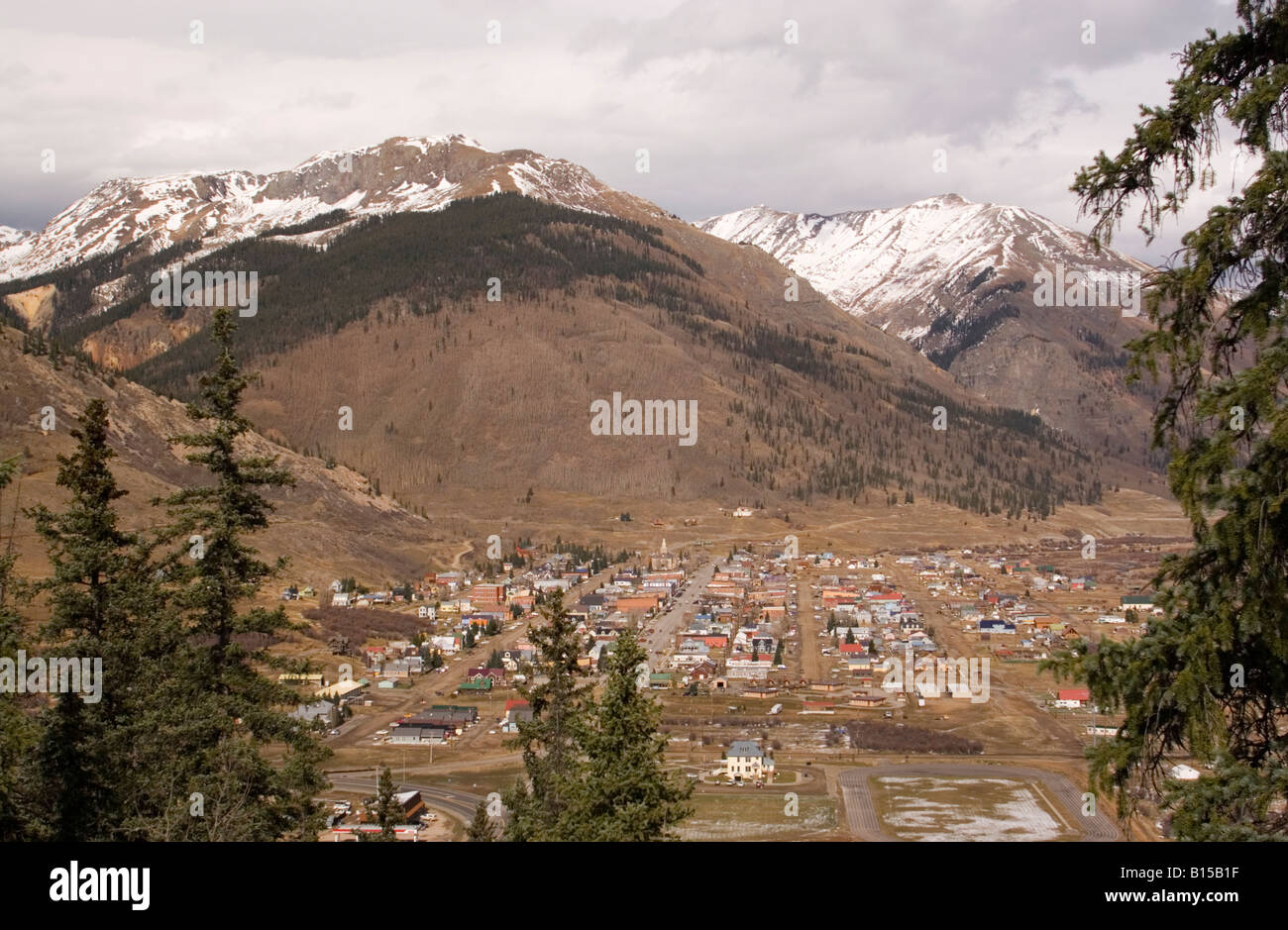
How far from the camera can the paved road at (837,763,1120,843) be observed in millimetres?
51688

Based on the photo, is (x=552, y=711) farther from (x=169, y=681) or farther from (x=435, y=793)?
(x=435, y=793)

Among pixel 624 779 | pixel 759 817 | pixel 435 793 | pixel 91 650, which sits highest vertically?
pixel 91 650

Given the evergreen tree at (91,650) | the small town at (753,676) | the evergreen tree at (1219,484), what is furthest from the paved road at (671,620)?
the evergreen tree at (1219,484)

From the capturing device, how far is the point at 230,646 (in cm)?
2119

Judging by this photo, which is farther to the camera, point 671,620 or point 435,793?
point 671,620

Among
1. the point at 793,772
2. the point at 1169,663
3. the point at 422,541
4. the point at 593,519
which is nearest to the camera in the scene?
the point at 1169,663

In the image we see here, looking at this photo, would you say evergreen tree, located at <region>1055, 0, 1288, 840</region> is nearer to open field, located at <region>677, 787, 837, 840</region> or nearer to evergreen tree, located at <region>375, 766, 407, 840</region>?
evergreen tree, located at <region>375, 766, 407, 840</region>

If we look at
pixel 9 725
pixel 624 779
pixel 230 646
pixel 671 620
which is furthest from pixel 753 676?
pixel 9 725

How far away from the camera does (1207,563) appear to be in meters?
9.02

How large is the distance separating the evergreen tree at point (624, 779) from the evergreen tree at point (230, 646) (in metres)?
5.78

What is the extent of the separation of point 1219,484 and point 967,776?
58.9m
